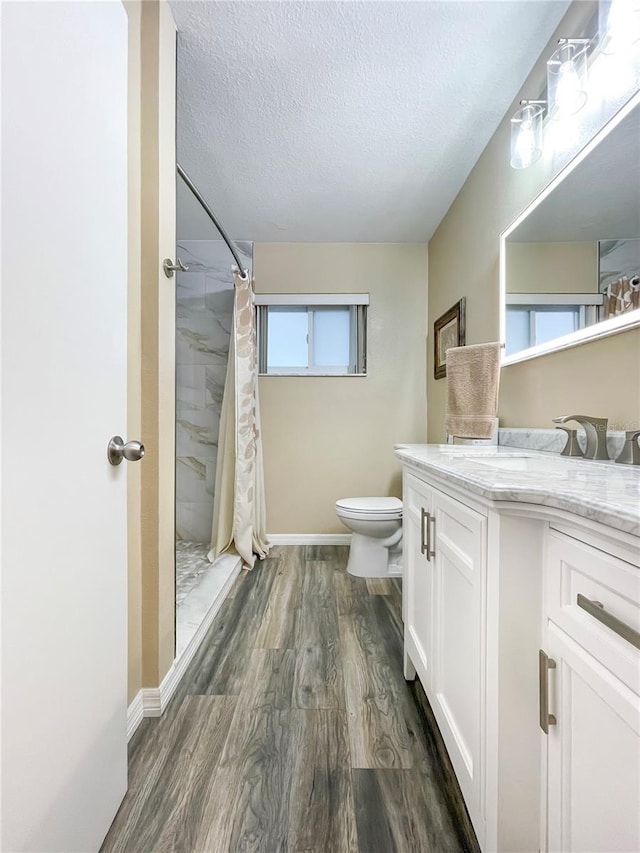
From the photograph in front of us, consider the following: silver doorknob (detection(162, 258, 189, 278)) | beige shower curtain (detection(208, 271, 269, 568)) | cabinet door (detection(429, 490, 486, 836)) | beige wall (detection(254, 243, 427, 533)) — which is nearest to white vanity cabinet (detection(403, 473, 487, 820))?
cabinet door (detection(429, 490, 486, 836))

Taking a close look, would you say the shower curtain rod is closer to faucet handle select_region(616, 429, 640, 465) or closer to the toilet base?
faucet handle select_region(616, 429, 640, 465)

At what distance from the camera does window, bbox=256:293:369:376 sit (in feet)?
10.3

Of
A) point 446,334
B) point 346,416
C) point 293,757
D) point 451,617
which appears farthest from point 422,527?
point 346,416

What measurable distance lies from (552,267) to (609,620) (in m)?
1.31

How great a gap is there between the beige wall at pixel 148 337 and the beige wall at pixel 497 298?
1.36 metres

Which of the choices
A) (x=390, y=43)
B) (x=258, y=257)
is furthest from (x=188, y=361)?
(x=390, y=43)

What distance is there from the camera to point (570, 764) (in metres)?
0.60

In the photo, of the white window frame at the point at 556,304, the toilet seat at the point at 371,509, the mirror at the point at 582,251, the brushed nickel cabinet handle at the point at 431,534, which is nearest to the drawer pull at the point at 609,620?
the brushed nickel cabinet handle at the point at 431,534

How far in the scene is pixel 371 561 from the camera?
247cm

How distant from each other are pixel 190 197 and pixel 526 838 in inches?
118

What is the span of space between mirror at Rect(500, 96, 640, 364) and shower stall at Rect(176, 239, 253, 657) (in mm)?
2092

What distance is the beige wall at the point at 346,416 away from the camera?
3086 millimetres

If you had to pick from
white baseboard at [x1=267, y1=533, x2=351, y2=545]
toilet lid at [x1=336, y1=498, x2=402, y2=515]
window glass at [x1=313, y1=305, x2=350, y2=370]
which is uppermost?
window glass at [x1=313, y1=305, x2=350, y2=370]

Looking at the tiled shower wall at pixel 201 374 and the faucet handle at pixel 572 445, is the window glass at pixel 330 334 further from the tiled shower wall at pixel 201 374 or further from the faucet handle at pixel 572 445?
the faucet handle at pixel 572 445
